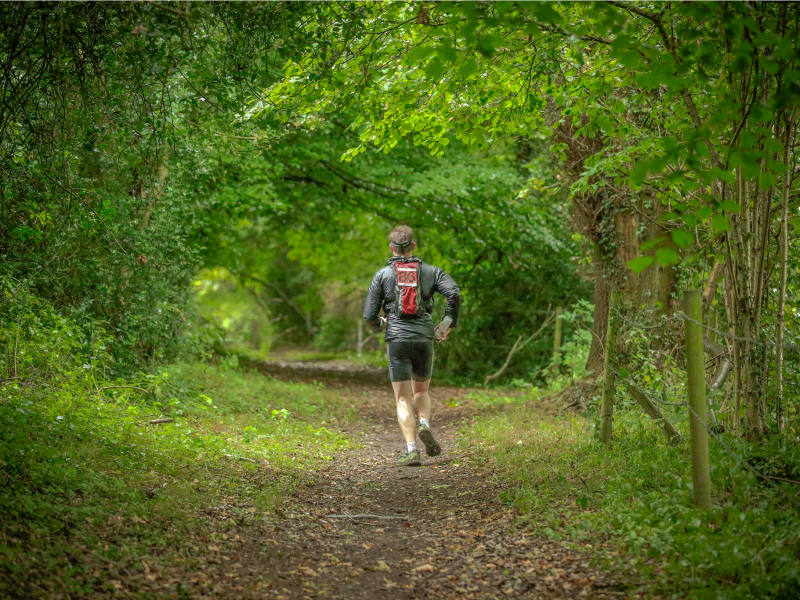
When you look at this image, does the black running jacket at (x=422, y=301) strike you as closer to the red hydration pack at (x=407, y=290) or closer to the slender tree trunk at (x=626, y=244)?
the red hydration pack at (x=407, y=290)

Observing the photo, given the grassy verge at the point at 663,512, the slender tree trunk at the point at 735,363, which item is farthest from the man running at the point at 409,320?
the slender tree trunk at the point at 735,363

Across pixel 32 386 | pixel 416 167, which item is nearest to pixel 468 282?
pixel 416 167

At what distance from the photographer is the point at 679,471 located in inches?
207

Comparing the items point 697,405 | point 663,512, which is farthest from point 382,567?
point 697,405

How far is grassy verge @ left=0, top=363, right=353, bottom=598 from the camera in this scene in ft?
12.0

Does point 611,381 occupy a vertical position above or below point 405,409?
above

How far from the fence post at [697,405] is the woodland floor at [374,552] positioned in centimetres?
91

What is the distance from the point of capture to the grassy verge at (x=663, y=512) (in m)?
3.66

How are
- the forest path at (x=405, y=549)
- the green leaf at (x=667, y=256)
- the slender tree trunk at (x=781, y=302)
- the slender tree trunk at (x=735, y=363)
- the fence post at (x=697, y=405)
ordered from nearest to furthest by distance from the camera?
1. the green leaf at (x=667, y=256)
2. the forest path at (x=405, y=549)
3. the fence post at (x=697, y=405)
4. the slender tree trunk at (x=781, y=302)
5. the slender tree trunk at (x=735, y=363)

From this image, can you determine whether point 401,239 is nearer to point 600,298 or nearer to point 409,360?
point 409,360

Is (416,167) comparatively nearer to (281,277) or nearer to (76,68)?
(76,68)

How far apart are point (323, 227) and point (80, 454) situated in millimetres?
12850

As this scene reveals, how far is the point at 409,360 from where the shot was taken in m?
7.07

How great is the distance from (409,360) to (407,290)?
0.76 m
